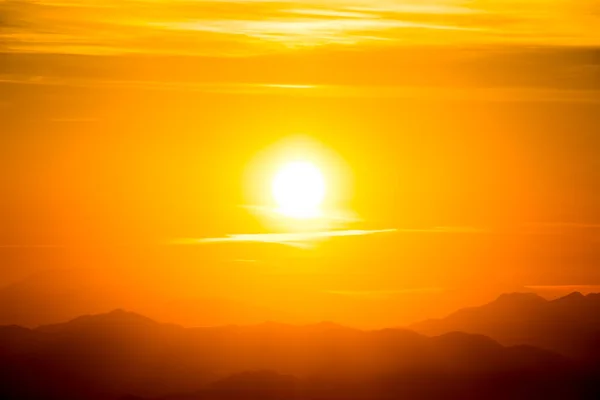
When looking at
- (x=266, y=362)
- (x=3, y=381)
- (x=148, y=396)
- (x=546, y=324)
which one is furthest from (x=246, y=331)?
(x=546, y=324)

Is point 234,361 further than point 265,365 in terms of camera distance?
A: Yes

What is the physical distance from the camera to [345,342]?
72062mm

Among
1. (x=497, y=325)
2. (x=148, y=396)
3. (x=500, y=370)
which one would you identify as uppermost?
(x=497, y=325)

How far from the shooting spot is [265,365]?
197 ft

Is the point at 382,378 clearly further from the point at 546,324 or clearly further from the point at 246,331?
the point at 546,324

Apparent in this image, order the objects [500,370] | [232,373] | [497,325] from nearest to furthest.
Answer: [232,373]
[500,370]
[497,325]

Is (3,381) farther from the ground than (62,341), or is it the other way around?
(62,341)

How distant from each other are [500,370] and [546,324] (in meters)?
6.16

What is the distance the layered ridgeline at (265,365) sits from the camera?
5781cm

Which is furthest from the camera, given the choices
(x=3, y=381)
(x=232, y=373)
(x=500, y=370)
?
(x=500, y=370)

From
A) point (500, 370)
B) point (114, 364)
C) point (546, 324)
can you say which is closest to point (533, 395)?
point (500, 370)

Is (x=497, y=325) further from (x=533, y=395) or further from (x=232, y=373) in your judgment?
(x=232, y=373)

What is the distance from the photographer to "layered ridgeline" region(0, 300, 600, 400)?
190 ft

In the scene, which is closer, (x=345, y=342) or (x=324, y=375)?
(x=324, y=375)
